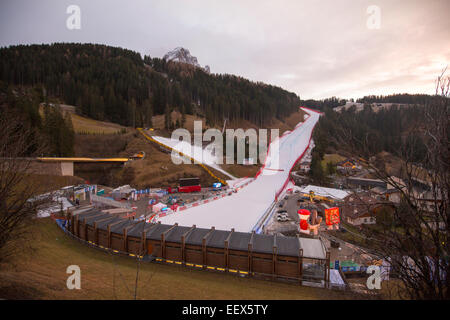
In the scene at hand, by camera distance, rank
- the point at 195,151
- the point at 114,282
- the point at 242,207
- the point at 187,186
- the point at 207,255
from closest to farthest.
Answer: the point at 114,282, the point at 207,255, the point at 242,207, the point at 187,186, the point at 195,151

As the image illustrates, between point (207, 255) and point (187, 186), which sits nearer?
point (207, 255)

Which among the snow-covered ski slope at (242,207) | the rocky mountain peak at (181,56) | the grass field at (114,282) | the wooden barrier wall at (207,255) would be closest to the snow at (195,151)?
the snow-covered ski slope at (242,207)

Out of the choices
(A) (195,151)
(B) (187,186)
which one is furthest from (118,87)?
(B) (187,186)

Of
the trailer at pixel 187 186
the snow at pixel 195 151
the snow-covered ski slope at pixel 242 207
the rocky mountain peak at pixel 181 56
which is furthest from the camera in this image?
the rocky mountain peak at pixel 181 56

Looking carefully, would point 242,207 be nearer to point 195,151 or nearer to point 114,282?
point 114,282

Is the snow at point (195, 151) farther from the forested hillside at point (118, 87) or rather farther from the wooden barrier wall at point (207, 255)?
the wooden barrier wall at point (207, 255)

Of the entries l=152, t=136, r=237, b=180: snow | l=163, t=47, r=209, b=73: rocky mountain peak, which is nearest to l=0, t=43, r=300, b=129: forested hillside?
l=152, t=136, r=237, b=180: snow

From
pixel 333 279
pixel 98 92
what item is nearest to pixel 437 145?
pixel 333 279
